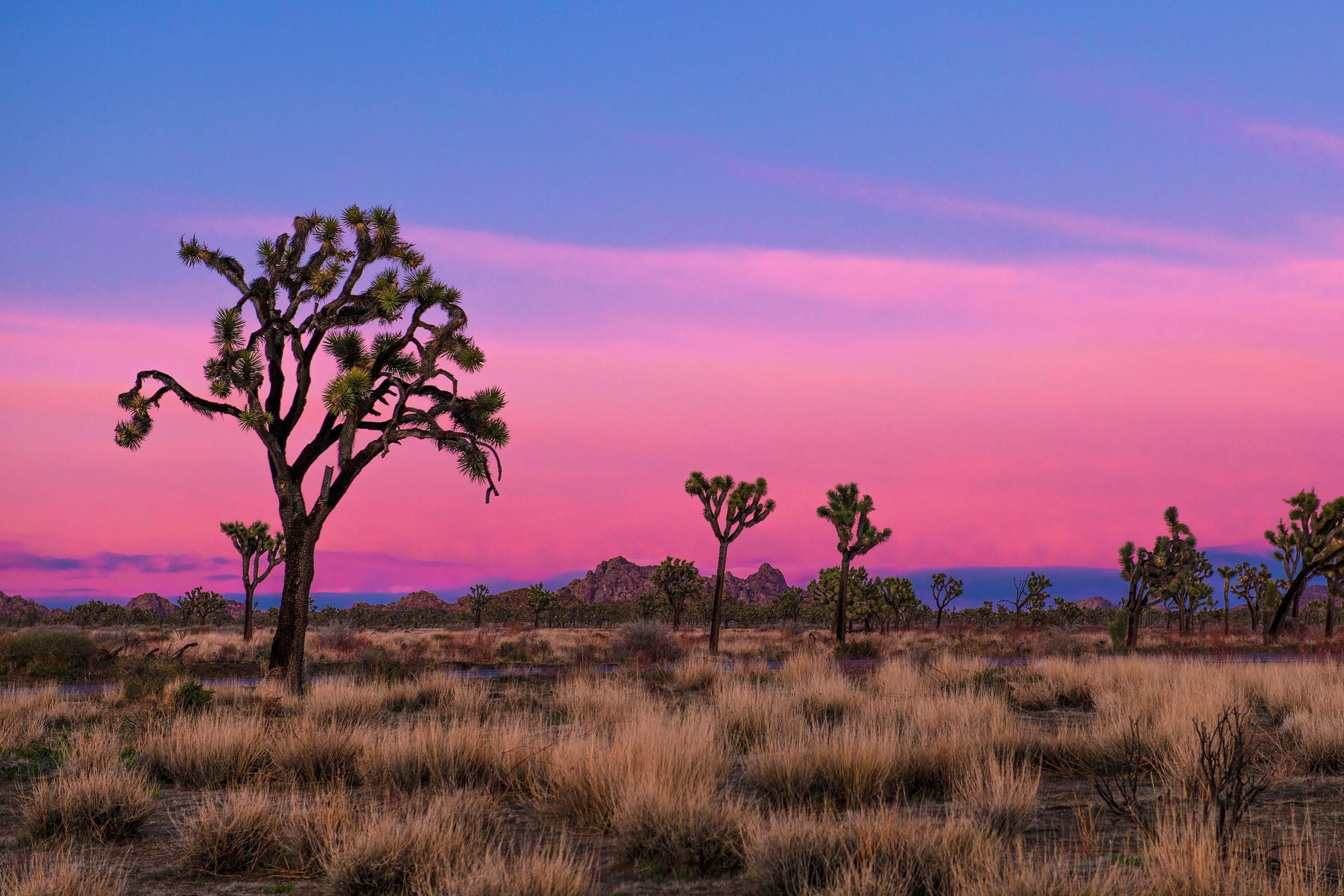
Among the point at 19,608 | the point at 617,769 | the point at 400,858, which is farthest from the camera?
the point at 19,608

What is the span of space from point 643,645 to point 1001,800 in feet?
83.0

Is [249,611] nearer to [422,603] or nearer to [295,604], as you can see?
[295,604]

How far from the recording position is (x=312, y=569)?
20.3m

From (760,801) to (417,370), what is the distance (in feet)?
49.1

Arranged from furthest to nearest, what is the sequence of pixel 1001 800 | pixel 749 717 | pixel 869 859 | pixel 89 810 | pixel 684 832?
1. pixel 749 717
2. pixel 89 810
3. pixel 1001 800
4. pixel 684 832
5. pixel 869 859

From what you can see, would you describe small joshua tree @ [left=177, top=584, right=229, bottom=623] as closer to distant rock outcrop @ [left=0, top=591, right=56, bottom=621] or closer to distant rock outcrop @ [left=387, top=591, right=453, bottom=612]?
distant rock outcrop @ [left=0, top=591, right=56, bottom=621]

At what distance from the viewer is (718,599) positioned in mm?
36125

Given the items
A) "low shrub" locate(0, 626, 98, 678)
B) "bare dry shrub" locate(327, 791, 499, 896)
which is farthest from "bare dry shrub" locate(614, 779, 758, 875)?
"low shrub" locate(0, 626, 98, 678)

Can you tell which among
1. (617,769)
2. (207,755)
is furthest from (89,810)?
(617,769)

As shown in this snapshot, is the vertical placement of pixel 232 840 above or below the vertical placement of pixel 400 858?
below

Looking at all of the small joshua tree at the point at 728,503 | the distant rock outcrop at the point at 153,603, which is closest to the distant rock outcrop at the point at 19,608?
the distant rock outcrop at the point at 153,603

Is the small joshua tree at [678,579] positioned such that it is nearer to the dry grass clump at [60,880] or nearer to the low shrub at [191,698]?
the low shrub at [191,698]

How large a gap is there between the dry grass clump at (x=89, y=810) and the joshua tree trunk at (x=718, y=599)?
27399mm

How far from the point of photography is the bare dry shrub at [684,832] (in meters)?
6.73
